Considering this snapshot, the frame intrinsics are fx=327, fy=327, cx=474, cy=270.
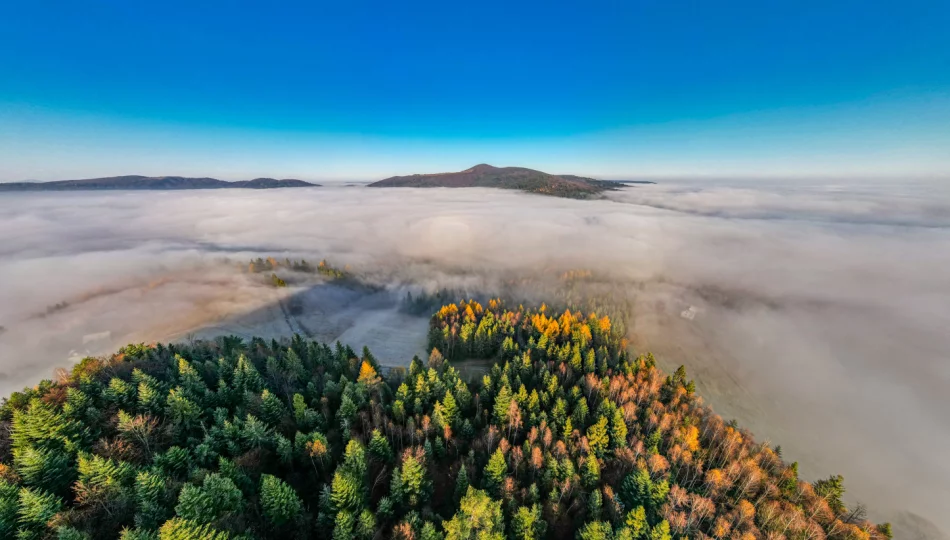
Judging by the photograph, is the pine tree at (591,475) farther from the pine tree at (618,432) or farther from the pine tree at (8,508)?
the pine tree at (8,508)

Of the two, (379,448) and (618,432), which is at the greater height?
(379,448)

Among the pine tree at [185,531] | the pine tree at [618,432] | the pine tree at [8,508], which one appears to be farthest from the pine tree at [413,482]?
the pine tree at [618,432]

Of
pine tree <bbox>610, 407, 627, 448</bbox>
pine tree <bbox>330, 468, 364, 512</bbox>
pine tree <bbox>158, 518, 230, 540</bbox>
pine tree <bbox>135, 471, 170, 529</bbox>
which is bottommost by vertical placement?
pine tree <bbox>610, 407, 627, 448</bbox>

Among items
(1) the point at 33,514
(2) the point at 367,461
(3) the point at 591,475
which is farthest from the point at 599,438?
(1) the point at 33,514

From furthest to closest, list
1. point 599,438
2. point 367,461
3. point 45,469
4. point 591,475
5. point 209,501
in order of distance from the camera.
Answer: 1. point 599,438
2. point 591,475
3. point 367,461
4. point 45,469
5. point 209,501

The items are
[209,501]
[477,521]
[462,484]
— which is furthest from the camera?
[462,484]

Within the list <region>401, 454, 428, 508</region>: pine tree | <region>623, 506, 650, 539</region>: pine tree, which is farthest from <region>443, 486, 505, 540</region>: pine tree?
<region>623, 506, 650, 539</region>: pine tree

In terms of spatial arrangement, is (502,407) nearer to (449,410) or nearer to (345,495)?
(449,410)

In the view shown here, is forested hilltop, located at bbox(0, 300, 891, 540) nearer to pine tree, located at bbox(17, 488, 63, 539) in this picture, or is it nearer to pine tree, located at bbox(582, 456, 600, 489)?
pine tree, located at bbox(17, 488, 63, 539)
